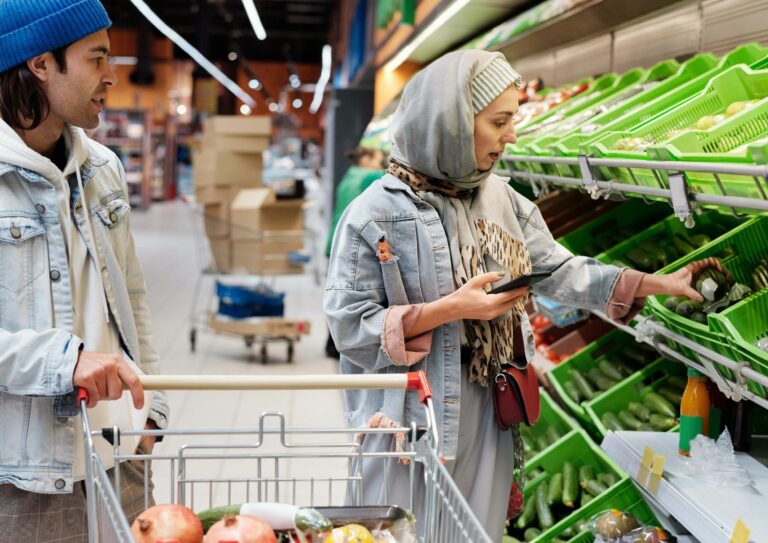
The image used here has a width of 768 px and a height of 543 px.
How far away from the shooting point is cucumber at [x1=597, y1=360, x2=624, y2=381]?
370 cm

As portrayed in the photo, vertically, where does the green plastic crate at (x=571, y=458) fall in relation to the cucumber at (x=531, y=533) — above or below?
above

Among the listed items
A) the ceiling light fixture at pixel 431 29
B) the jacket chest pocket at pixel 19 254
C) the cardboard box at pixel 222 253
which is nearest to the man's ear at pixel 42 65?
the jacket chest pocket at pixel 19 254

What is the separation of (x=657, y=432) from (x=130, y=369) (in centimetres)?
184

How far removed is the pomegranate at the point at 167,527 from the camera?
142cm

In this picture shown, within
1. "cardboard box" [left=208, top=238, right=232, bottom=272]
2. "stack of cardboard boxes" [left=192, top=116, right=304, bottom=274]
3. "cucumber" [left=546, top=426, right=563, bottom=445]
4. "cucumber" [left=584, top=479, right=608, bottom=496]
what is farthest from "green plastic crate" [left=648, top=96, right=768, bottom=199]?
"cardboard box" [left=208, top=238, right=232, bottom=272]

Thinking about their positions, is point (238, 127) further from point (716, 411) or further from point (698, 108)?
point (716, 411)

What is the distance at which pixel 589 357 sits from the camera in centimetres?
392

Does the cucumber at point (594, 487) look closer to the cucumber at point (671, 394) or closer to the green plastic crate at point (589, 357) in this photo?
the cucumber at point (671, 394)

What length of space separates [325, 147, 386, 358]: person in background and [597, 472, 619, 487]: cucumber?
2.72m

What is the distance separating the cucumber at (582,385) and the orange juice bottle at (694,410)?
0.95 metres

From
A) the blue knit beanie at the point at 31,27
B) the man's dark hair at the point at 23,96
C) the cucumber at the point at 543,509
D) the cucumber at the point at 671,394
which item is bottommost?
the cucumber at the point at 543,509

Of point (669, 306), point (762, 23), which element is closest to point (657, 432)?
point (669, 306)

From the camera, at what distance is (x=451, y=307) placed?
2.21m

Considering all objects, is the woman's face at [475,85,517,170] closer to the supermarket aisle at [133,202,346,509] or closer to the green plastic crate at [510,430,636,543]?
the supermarket aisle at [133,202,346,509]
